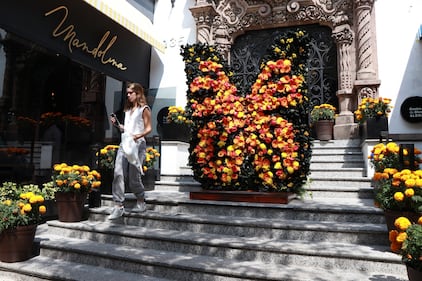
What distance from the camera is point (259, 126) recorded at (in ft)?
16.1

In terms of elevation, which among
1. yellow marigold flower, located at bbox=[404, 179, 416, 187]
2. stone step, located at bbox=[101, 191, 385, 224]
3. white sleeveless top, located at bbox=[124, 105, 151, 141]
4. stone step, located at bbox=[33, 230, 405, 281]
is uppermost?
white sleeveless top, located at bbox=[124, 105, 151, 141]

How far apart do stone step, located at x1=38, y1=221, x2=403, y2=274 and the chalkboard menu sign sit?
18.1 ft

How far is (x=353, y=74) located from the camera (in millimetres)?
8453

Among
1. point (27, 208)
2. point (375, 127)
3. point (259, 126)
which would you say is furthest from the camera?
point (375, 127)

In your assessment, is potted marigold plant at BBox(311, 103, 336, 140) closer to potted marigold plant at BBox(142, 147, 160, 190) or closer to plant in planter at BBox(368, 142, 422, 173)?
plant in planter at BBox(368, 142, 422, 173)

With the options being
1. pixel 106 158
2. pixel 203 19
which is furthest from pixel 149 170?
pixel 203 19

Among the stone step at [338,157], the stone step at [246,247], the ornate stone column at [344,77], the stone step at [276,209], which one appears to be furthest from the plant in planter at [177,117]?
the ornate stone column at [344,77]

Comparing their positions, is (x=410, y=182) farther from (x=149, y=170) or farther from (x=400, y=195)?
(x=149, y=170)

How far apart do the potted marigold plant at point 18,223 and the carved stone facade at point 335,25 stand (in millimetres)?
6970

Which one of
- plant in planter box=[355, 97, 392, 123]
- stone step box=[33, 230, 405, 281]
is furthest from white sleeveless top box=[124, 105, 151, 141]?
plant in planter box=[355, 97, 392, 123]

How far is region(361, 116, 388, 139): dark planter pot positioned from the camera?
6.17 m

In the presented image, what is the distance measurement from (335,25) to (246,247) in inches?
294

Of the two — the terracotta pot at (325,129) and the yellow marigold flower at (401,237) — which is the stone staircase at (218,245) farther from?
the terracotta pot at (325,129)

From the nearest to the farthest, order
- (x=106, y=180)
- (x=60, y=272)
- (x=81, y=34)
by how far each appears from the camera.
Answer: (x=60, y=272) < (x=106, y=180) < (x=81, y=34)
